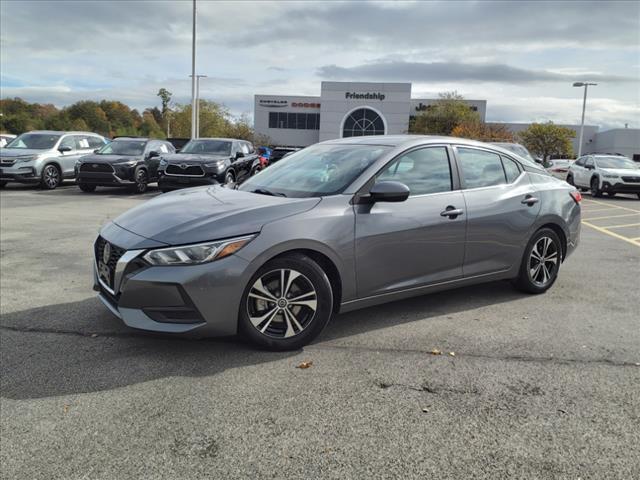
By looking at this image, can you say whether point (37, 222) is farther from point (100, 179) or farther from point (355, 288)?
point (355, 288)

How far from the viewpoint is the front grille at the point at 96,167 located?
15469 millimetres

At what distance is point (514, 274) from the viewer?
17.8 feet

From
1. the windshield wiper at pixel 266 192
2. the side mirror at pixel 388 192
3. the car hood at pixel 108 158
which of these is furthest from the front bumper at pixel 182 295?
the car hood at pixel 108 158

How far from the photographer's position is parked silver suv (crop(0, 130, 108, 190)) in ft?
52.4

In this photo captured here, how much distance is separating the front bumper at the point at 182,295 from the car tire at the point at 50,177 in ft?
47.6

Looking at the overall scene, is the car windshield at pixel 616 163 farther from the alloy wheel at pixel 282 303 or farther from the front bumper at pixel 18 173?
the alloy wheel at pixel 282 303

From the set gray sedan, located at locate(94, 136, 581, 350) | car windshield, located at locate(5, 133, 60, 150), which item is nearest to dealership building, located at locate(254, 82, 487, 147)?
car windshield, located at locate(5, 133, 60, 150)

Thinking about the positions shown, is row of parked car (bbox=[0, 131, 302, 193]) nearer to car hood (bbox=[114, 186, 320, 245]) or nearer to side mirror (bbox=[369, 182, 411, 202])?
car hood (bbox=[114, 186, 320, 245])

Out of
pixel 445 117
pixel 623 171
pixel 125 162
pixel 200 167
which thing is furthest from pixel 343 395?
pixel 445 117

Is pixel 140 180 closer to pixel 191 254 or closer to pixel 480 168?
pixel 480 168

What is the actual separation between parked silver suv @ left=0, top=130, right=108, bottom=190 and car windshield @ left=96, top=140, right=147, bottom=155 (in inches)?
56.0

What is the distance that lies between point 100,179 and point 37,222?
5.87m

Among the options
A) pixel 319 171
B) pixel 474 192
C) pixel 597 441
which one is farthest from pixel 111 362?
pixel 474 192

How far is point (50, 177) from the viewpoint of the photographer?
16.6 m
